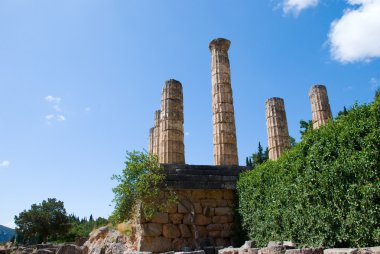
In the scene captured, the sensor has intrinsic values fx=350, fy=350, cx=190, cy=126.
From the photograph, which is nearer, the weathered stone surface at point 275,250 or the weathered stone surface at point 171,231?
the weathered stone surface at point 275,250

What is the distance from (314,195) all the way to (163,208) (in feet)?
16.0

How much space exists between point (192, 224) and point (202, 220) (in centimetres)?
42

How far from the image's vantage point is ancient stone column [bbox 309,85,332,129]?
54.0 ft

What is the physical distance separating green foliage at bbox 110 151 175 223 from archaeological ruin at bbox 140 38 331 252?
0.34 m

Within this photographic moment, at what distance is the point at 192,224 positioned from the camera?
1109cm

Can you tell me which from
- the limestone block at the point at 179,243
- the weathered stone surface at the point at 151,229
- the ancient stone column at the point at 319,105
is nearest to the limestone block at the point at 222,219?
the limestone block at the point at 179,243

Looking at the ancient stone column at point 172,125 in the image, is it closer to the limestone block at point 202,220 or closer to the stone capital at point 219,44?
the stone capital at point 219,44

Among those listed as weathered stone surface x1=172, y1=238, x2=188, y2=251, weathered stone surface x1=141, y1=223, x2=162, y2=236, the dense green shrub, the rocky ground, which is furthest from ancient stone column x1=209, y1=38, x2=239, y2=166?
the rocky ground

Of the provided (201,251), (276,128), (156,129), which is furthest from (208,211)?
(156,129)

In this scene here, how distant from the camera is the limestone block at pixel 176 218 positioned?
11.0 metres

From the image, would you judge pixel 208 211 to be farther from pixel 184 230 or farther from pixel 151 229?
pixel 151 229

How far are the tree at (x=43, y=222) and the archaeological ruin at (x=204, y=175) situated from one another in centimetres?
3925

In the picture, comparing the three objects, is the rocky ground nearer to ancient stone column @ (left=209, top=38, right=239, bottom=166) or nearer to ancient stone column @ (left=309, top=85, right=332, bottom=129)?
ancient stone column @ (left=209, top=38, right=239, bottom=166)

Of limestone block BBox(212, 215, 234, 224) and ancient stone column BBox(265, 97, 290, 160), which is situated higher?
ancient stone column BBox(265, 97, 290, 160)
